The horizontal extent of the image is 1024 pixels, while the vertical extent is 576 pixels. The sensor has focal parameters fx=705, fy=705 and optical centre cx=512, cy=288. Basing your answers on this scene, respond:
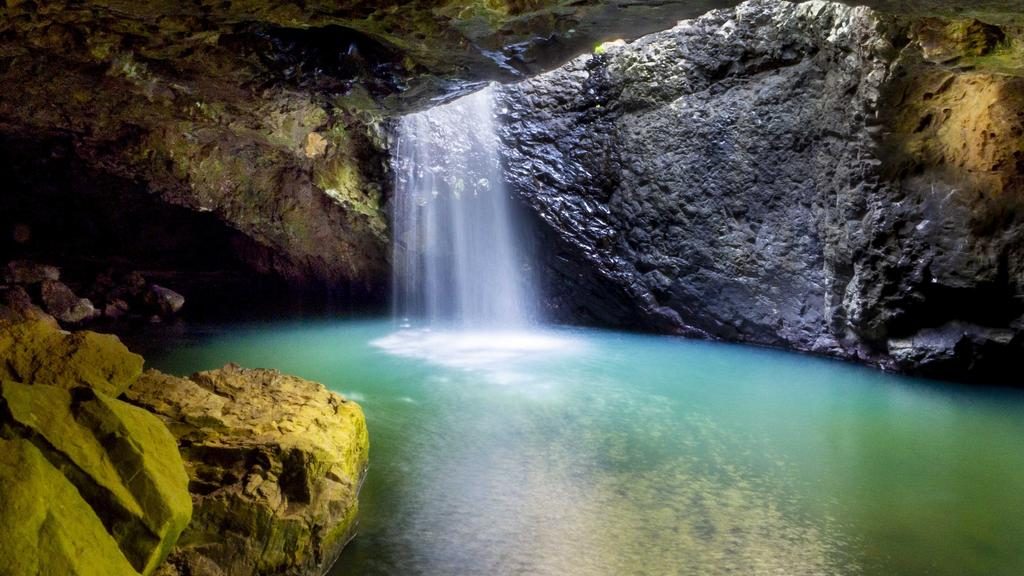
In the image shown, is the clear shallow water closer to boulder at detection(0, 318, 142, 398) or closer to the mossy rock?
the mossy rock

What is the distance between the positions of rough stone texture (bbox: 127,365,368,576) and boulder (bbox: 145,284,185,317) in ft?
30.7

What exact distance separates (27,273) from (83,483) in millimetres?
11972

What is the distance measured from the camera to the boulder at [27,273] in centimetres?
1226

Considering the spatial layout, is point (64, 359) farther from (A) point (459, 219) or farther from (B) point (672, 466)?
(A) point (459, 219)

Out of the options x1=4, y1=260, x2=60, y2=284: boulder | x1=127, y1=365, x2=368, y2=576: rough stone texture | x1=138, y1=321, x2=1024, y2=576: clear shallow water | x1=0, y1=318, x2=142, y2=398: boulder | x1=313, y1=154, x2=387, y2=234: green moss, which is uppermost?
x1=313, y1=154, x2=387, y2=234: green moss

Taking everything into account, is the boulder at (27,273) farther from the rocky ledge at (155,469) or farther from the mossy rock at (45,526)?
the mossy rock at (45,526)

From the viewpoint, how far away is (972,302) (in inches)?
312

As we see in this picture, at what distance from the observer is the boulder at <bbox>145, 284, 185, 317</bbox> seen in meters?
13.0

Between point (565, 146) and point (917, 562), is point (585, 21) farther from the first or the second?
point (565, 146)

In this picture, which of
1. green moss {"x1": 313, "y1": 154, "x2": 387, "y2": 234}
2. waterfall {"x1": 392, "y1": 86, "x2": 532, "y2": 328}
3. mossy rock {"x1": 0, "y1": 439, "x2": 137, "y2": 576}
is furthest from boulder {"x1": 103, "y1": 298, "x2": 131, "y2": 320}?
mossy rock {"x1": 0, "y1": 439, "x2": 137, "y2": 576}

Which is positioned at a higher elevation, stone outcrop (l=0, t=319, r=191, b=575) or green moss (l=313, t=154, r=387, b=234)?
green moss (l=313, t=154, r=387, b=234)

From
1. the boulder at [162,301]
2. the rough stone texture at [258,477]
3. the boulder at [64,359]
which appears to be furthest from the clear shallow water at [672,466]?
the boulder at [162,301]

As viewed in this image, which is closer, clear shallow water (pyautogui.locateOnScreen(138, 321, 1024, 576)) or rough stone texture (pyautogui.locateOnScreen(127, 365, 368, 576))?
rough stone texture (pyautogui.locateOnScreen(127, 365, 368, 576))

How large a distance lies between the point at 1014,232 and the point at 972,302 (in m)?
0.87
